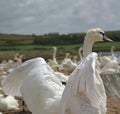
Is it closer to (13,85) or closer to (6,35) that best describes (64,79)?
(13,85)

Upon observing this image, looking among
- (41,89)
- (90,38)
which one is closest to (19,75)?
(41,89)

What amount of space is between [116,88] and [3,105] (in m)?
3.61

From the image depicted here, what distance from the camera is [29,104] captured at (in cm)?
697

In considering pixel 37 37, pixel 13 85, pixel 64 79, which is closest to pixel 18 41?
pixel 37 37

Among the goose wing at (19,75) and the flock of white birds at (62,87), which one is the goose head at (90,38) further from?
the goose wing at (19,75)

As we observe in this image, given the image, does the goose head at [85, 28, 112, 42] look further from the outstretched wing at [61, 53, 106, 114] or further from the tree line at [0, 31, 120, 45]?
the tree line at [0, 31, 120, 45]

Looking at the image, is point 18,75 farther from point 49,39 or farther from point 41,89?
point 49,39

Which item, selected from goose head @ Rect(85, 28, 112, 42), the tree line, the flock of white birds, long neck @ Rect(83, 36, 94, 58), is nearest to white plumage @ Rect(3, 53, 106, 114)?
the flock of white birds

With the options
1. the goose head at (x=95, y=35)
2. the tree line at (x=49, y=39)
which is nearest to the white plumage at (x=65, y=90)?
the goose head at (x=95, y=35)

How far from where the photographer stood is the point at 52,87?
6.86 metres

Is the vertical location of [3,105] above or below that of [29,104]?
below

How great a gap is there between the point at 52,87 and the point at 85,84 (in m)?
1.16

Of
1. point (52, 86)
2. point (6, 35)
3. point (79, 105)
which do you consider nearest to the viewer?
point (79, 105)

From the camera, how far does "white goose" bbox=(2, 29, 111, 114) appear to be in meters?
5.79
